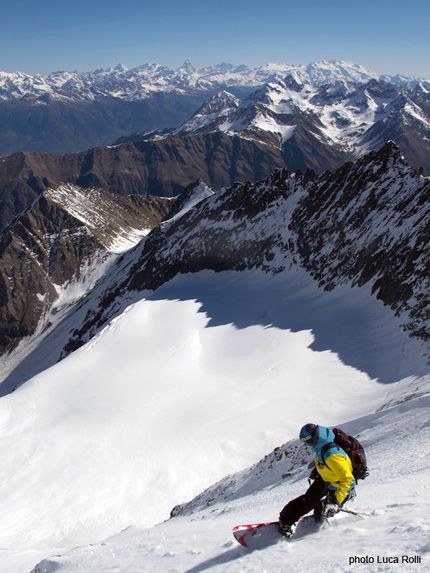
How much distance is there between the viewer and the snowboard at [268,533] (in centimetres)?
1016

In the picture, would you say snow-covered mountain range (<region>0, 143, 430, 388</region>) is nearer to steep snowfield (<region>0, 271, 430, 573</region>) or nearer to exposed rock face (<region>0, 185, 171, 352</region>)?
exposed rock face (<region>0, 185, 171, 352</region>)

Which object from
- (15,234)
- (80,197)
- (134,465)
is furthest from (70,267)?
(134,465)

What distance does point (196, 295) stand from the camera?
8494cm

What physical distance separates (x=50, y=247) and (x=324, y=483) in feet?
565

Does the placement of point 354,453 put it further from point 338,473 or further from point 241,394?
point 241,394

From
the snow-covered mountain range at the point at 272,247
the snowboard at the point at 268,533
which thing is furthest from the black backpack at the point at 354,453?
the snow-covered mountain range at the point at 272,247

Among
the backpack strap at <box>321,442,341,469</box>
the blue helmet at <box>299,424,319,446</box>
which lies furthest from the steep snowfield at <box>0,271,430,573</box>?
the blue helmet at <box>299,424,319,446</box>

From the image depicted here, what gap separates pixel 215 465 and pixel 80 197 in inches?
6650

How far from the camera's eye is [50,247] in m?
168

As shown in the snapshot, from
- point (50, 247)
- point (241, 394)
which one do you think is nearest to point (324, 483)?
point (241, 394)

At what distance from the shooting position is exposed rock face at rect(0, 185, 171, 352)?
150 m

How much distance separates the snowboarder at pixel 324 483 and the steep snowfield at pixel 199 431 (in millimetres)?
577

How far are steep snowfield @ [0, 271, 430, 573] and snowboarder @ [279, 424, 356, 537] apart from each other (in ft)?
1.89

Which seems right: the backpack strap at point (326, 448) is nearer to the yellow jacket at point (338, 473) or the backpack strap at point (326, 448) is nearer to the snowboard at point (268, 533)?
the yellow jacket at point (338, 473)
